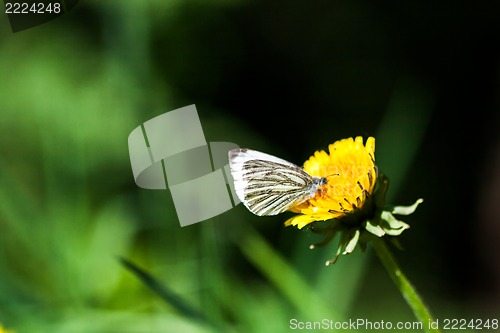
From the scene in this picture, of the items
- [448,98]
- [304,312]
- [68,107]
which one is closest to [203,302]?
[304,312]

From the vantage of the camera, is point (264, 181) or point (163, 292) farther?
point (264, 181)

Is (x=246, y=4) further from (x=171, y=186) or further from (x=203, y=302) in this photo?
(x=203, y=302)

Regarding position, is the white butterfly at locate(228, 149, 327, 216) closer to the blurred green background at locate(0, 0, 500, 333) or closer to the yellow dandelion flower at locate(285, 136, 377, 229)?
the yellow dandelion flower at locate(285, 136, 377, 229)
